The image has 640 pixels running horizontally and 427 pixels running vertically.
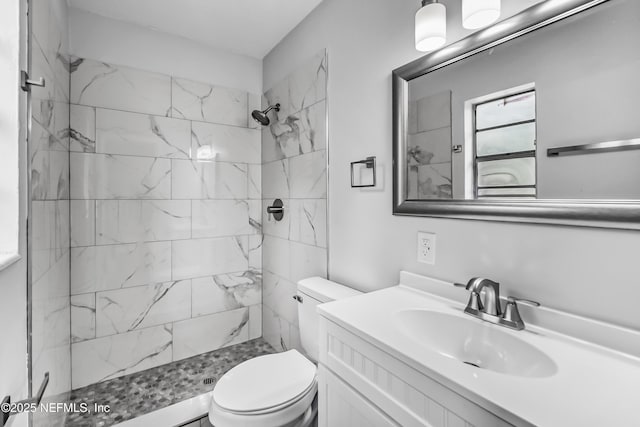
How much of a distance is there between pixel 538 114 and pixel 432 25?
48 cm

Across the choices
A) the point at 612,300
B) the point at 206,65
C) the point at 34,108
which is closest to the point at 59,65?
the point at 34,108

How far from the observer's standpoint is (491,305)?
948 mm

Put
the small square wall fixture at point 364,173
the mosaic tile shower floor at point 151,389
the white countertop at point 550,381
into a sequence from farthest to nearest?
the mosaic tile shower floor at point 151,389 → the small square wall fixture at point 364,173 → the white countertop at point 550,381

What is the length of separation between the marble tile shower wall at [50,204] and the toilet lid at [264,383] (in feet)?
2.07

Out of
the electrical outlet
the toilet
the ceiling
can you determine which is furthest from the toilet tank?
the ceiling

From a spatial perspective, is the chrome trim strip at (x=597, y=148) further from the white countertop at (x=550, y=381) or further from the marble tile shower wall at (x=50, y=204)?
the marble tile shower wall at (x=50, y=204)

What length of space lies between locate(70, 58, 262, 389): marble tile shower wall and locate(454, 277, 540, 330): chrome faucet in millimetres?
1858

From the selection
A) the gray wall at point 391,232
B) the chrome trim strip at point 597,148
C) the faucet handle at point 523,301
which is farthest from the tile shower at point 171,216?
the chrome trim strip at point 597,148

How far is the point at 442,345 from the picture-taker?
1.00 m

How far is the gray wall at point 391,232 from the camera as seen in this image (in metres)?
0.80

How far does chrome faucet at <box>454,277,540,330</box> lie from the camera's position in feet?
2.97

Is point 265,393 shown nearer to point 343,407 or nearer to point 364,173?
point 343,407

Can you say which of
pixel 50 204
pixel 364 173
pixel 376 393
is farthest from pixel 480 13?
pixel 50 204

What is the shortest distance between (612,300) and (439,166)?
0.64 m
